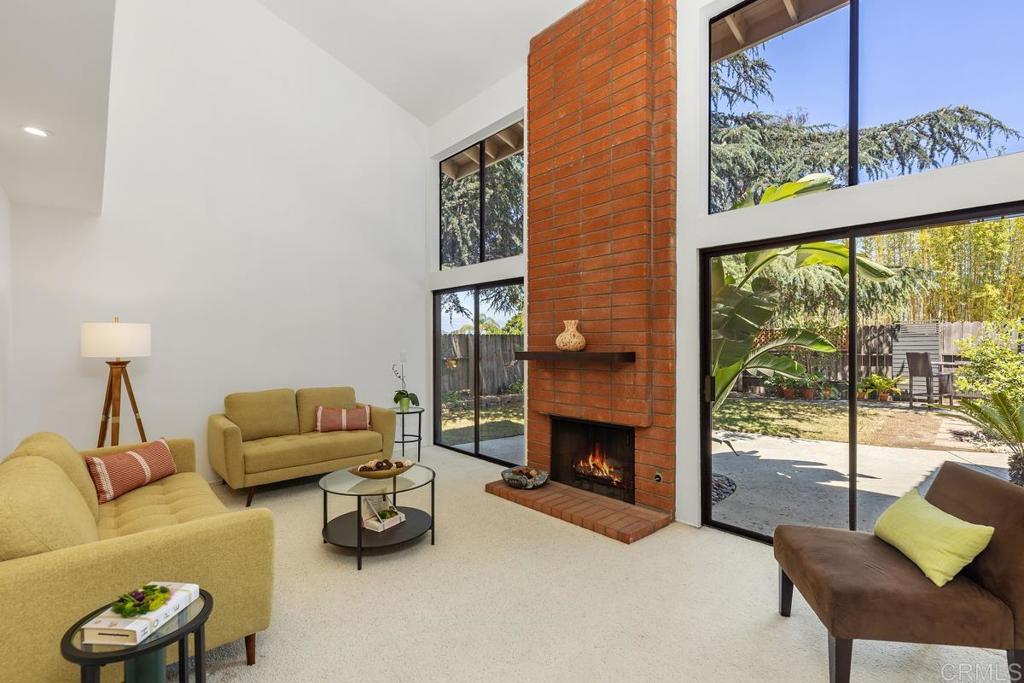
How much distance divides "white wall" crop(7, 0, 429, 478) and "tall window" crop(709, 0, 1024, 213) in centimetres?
383

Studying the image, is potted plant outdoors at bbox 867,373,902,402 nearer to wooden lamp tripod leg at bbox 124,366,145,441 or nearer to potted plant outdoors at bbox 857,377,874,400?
potted plant outdoors at bbox 857,377,874,400

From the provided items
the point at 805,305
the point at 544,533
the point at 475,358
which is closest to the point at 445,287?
the point at 475,358

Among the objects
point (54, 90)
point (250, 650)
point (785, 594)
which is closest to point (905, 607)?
point (785, 594)

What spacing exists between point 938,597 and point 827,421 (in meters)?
1.46

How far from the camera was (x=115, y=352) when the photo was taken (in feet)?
12.3

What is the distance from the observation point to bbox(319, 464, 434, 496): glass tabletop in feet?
10.1

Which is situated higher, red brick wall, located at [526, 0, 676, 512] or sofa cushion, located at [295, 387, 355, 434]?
red brick wall, located at [526, 0, 676, 512]

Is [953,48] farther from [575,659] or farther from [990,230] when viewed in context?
[575,659]

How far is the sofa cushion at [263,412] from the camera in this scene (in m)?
4.61

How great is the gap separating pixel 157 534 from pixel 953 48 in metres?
4.39

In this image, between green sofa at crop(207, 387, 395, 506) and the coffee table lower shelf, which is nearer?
the coffee table lower shelf

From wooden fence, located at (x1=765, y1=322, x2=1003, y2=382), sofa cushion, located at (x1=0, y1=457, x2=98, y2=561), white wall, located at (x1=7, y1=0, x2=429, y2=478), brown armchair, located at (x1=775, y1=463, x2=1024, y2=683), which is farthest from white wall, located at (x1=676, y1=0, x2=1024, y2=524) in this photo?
white wall, located at (x1=7, y1=0, x2=429, y2=478)

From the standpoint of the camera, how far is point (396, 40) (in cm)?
494

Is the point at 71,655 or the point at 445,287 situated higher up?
the point at 445,287
